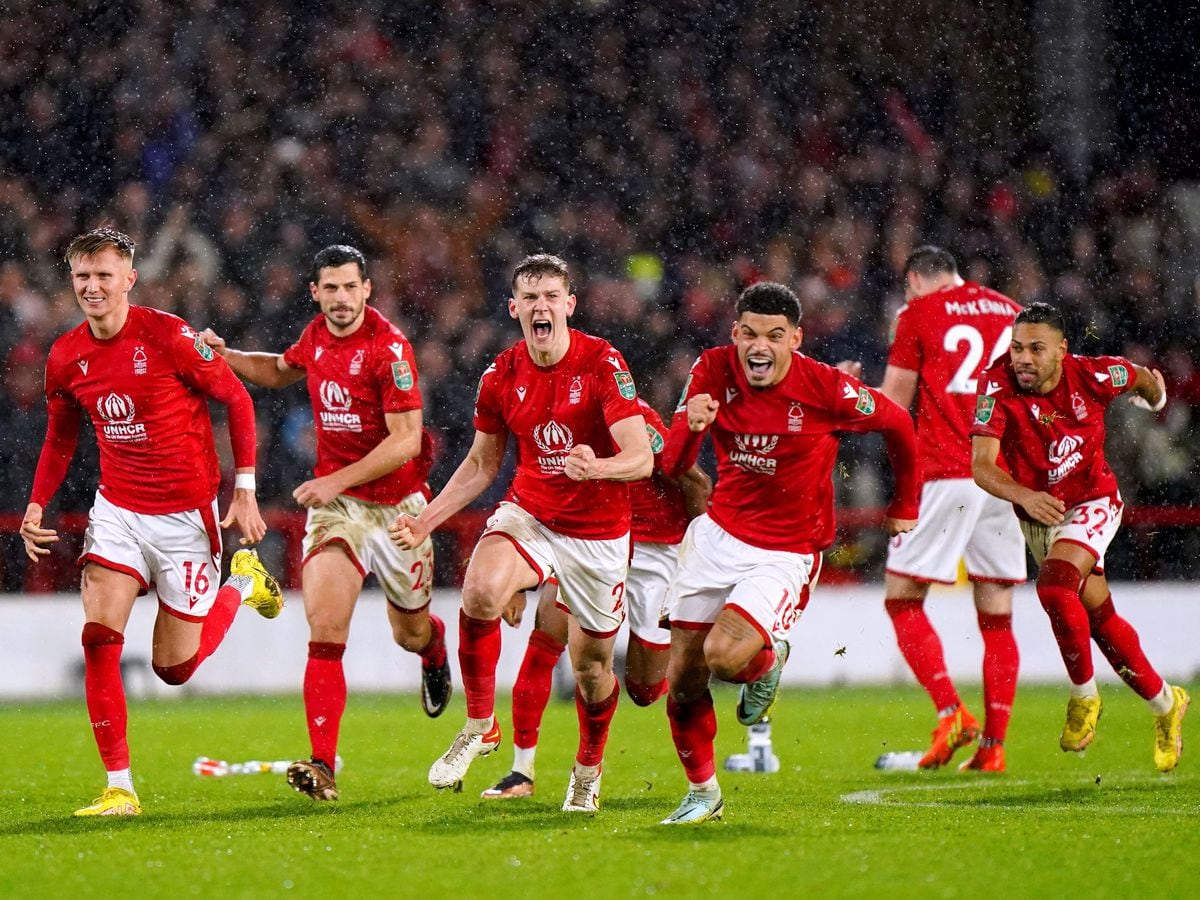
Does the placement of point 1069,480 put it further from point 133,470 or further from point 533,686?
point 133,470

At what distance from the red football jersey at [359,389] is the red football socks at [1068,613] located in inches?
116

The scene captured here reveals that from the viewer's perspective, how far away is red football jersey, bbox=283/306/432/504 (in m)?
7.86

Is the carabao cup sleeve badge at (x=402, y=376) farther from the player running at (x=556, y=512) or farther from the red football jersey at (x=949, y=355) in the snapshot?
the red football jersey at (x=949, y=355)

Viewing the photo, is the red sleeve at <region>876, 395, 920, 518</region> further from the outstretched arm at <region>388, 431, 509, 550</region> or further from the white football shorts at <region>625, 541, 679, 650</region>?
the outstretched arm at <region>388, 431, 509, 550</region>

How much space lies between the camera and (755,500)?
6.80 meters

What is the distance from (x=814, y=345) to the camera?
14297 mm

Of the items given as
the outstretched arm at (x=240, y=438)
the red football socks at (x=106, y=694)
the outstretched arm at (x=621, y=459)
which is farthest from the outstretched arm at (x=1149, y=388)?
the red football socks at (x=106, y=694)

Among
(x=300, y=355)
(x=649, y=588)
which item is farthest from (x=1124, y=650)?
(x=300, y=355)

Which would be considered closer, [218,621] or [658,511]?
[218,621]

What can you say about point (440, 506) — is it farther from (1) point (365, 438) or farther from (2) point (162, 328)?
(2) point (162, 328)

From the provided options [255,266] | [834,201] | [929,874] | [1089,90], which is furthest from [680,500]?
[1089,90]

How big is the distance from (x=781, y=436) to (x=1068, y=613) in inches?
81.3

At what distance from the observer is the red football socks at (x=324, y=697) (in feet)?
24.5

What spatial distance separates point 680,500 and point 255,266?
7299 mm
